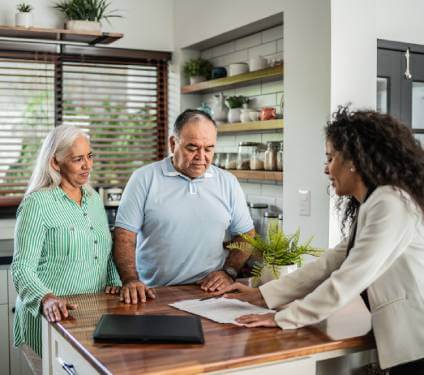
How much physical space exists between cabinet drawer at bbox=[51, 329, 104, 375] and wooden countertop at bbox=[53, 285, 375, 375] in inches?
1.4

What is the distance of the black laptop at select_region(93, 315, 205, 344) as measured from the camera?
182cm

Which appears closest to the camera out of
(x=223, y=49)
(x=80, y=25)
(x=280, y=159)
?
(x=280, y=159)

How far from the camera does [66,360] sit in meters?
2.01

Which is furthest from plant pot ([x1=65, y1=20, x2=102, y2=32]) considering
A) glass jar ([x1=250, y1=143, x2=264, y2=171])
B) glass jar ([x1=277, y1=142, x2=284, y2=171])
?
glass jar ([x1=277, y1=142, x2=284, y2=171])

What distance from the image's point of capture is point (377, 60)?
369 cm

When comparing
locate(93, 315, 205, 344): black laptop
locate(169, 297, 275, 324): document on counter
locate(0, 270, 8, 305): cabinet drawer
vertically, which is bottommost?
locate(0, 270, 8, 305): cabinet drawer

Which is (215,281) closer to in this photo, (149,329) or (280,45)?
(149,329)

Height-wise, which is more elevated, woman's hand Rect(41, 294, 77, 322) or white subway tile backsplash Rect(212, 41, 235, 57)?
white subway tile backsplash Rect(212, 41, 235, 57)

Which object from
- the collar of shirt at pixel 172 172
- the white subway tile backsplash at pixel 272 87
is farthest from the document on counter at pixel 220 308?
the white subway tile backsplash at pixel 272 87

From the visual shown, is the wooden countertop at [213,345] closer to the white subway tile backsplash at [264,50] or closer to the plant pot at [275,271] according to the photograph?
the plant pot at [275,271]

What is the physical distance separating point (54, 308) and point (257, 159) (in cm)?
237

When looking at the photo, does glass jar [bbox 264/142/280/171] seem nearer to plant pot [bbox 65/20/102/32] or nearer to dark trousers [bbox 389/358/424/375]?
plant pot [bbox 65/20/102/32]

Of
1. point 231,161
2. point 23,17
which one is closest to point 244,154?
point 231,161

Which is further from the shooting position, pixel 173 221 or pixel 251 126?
pixel 251 126
